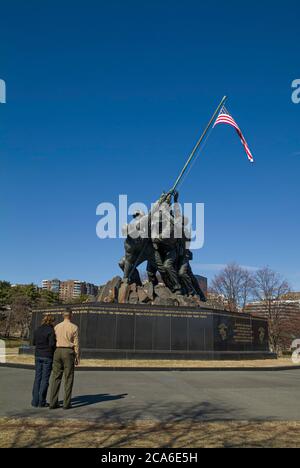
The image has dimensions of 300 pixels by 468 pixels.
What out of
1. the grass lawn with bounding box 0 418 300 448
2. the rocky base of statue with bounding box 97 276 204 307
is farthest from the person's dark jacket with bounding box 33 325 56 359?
the rocky base of statue with bounding box 97 276 204 307

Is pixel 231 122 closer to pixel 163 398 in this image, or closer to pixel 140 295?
pixel 140 295

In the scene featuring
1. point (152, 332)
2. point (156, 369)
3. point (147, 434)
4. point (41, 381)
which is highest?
point (152, 332)

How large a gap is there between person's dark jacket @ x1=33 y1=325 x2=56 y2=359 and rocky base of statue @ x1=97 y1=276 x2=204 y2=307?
1219cm

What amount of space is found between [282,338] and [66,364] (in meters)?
53.6

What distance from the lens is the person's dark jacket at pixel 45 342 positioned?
709 cm

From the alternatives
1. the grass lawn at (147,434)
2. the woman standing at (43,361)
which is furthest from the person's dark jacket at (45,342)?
the grass lawn at (147,434)

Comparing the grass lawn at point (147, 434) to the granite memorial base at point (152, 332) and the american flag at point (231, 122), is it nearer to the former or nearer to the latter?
the granite memorial base at point (152, 332)

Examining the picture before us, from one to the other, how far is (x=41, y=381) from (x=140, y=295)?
1298cm

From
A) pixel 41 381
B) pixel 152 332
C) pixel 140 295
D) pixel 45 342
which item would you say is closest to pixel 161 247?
pixel 140 295

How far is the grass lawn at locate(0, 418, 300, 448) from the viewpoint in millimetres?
4535

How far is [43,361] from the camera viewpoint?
277 inches

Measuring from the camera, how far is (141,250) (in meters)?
21.3
